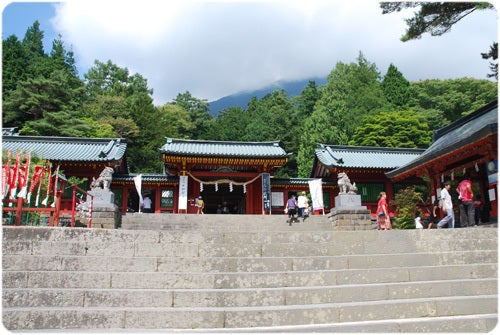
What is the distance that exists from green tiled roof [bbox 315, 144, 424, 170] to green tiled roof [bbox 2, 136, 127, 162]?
1218 cm

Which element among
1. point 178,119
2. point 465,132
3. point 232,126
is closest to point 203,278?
point 465,132

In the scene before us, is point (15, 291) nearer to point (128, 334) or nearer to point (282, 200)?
point (128, 334)

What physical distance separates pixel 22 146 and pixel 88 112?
15439 mm

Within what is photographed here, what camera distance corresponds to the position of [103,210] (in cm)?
1112

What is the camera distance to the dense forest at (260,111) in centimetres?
2823

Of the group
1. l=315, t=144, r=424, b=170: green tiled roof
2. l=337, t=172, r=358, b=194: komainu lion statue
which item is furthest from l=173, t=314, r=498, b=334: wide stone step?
l=315, t=144, r=424, b=170: green tiled roof

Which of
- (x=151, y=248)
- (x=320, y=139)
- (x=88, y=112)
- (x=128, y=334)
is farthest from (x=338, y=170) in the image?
(x=88, y=112)

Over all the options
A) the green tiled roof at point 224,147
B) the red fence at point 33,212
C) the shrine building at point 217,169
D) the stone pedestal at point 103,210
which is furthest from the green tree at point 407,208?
the red fence at point 33,212

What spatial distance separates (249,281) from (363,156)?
18.9 metres

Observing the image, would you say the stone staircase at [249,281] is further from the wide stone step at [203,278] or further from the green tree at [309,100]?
the green tree at [309,100]

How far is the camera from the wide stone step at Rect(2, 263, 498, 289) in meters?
5.43

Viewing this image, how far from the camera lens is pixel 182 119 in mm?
45156

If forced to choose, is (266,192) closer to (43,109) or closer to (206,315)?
(206,315)

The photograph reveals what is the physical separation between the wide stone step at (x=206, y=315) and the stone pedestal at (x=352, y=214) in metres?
7.71
